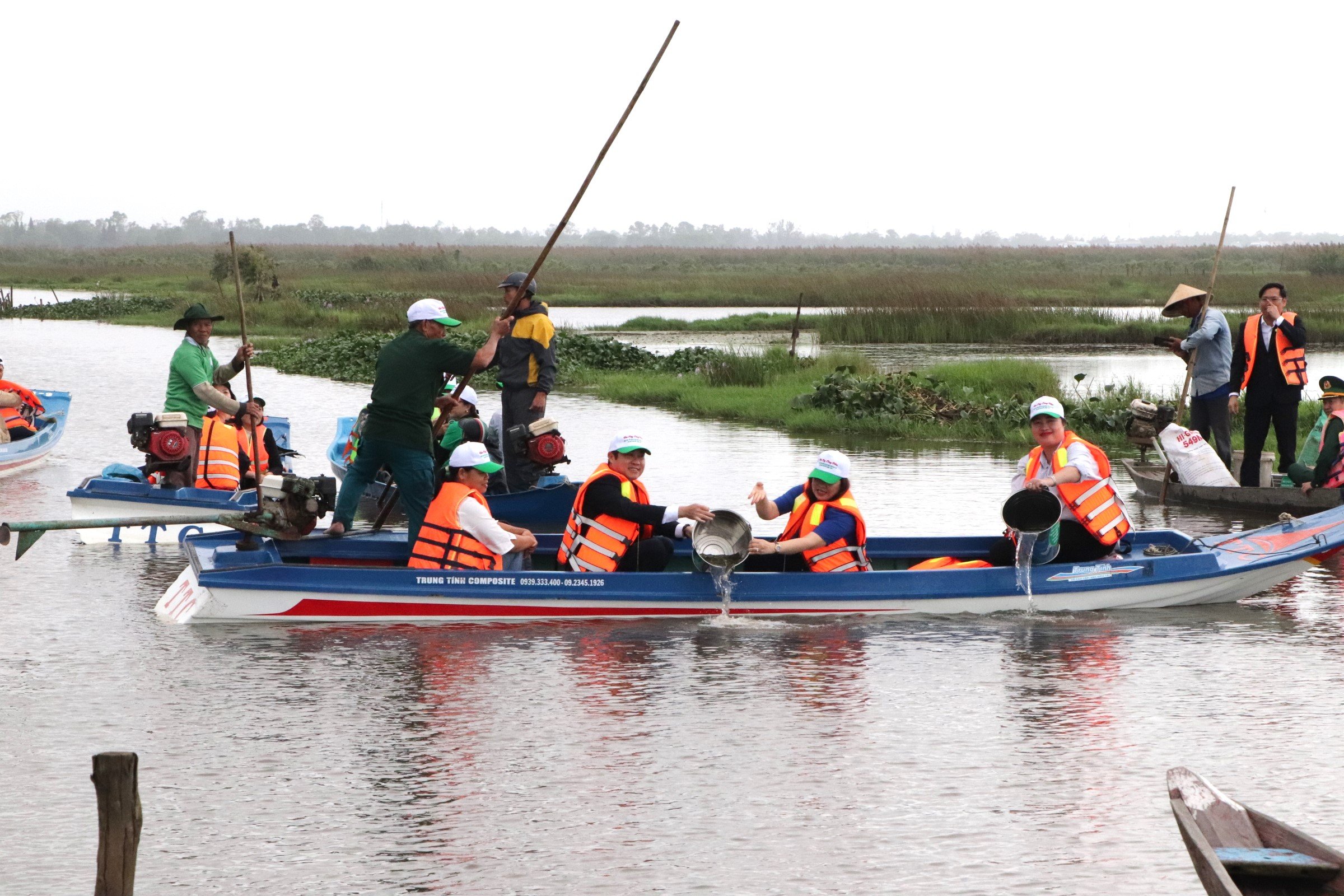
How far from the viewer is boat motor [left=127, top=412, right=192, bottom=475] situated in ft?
43.8

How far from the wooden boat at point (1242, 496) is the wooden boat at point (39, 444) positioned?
11.4m

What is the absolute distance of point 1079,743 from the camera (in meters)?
7.82

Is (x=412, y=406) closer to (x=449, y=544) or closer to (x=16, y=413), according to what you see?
(x=449, y=544)

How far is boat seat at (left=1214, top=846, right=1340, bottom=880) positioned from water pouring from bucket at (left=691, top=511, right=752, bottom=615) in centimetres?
508

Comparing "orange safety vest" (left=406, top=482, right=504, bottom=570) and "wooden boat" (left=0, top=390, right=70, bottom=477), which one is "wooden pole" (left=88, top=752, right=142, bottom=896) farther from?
"wooden boat" (left=0, top=390, right=70, bottom=477)

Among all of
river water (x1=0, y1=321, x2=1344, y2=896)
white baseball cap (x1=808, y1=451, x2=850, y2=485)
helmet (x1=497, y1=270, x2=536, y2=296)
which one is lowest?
river water (x1=0, y1=321, x2=1344, y2=896)

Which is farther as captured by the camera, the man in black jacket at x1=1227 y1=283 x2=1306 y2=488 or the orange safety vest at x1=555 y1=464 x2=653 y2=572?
the man in black jacket at x1=1227 y1=283 x2=1306 y2=488

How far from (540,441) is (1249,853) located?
9506mm

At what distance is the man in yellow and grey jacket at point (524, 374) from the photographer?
13.8 metres

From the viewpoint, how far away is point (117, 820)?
15.8 feet

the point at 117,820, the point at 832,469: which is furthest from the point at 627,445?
the point at 117,820

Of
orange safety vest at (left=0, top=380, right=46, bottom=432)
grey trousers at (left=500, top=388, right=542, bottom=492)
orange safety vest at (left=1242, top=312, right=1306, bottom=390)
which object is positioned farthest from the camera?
orange safety vest at (left=0, top=380, right=46, bottom=432)

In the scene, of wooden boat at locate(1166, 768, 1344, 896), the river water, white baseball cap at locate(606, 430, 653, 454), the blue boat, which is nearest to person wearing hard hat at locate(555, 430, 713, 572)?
white baseball cap at locate(606, 430, 653, 454)

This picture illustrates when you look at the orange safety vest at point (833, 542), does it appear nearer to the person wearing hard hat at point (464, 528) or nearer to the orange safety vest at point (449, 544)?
the person wearing hard hat at point (464, 528)
